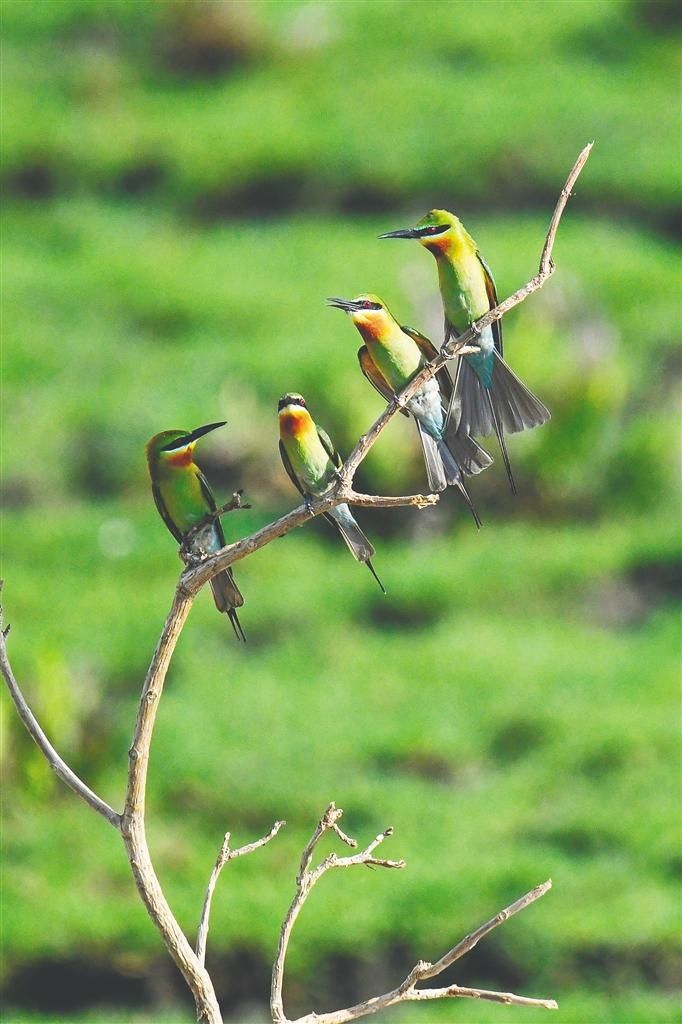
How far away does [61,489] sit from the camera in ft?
22.3

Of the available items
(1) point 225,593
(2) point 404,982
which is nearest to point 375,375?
(1) point 225,593

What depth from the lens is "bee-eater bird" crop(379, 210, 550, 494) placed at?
7.77 ft

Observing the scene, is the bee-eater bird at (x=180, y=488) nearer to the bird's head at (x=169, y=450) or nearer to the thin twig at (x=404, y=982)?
the bird's head at (x=169, y=450)

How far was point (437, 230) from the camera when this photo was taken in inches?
102

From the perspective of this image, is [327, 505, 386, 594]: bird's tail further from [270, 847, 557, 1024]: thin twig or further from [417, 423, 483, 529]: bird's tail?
[270, 847, 557, 1024]: thin twig

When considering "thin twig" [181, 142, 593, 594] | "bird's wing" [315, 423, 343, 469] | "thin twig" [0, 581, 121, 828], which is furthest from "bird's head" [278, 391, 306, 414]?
"thin twig" [0, 581, 121, 828]

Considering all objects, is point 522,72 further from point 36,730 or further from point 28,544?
point 36,730

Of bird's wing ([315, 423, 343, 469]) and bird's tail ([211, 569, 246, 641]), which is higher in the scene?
bird's wing ([315, 423, 343, 469])

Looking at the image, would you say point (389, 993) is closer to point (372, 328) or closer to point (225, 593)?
point (225, 593)

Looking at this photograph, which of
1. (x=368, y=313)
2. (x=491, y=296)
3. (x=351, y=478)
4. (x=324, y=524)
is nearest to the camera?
(x=351, y=478)

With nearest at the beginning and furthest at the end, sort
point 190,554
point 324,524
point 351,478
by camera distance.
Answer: point 351,478
point 190,554
point 324,524

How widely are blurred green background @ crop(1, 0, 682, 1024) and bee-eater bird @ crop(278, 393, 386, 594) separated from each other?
209 centimetres

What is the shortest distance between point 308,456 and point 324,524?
3.89 metres

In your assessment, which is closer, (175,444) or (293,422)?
(293,422)
